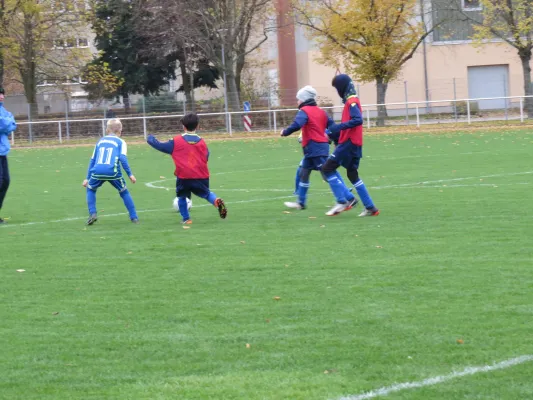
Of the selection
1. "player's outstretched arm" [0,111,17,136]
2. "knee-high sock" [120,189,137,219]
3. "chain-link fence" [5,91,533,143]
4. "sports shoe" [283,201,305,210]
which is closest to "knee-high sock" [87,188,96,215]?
"knee-high sock" [120,189,137,219]

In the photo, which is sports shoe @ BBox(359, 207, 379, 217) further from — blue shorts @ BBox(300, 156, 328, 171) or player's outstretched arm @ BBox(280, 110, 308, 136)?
player's outstretched arm @ BBox(280, 110, 308, 136)

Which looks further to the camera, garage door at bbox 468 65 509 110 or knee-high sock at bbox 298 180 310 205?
garage door at bbox 468 65 509 110

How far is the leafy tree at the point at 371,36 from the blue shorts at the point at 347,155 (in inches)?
1185

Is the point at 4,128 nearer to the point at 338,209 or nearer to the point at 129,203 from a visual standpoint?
the point at 129,203

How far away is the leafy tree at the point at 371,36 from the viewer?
142 ft

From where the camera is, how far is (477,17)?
52969 millimetres

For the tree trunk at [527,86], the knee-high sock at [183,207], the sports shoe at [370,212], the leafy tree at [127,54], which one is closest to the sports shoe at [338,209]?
the sports shoe at [370,212]

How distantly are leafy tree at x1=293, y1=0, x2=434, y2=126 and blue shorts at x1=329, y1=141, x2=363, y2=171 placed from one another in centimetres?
3010

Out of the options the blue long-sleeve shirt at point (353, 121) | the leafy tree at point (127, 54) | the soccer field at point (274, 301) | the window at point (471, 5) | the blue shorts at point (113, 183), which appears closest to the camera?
the soccer field at point (274, 301)

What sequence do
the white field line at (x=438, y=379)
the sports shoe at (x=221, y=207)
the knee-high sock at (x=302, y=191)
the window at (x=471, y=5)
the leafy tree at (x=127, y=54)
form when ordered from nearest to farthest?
the white field line at (x=438, y=379), the sports shoe at (x=221, y=207), the knee-high sock at (x=302, y=191), the window at (x=471, y=5), the leafy tree at (x=127, y=54)

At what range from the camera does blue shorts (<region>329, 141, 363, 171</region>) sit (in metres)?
12.6

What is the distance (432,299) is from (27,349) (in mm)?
2811

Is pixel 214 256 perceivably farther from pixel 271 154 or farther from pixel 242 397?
pixel 271 154

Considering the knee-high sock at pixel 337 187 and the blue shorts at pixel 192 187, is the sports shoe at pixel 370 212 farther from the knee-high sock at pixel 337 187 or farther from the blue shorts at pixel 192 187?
the blue shorts at pixel 192 187
